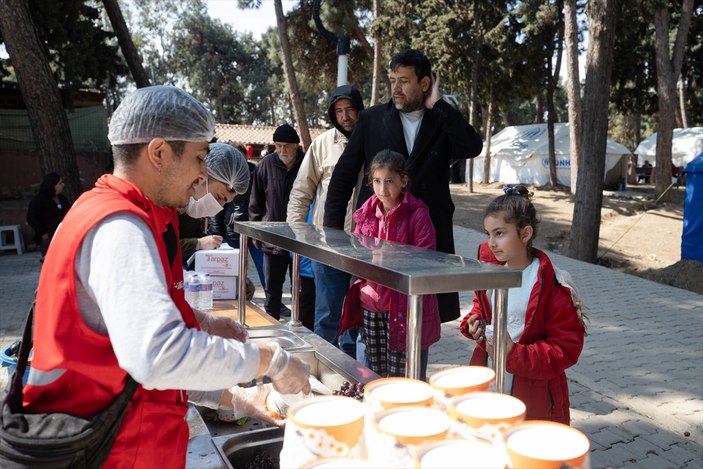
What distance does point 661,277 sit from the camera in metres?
10.3

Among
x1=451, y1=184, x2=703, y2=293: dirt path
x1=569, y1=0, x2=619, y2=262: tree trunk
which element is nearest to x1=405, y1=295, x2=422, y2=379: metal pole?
x1=451, y1=184, x2=703, y2=293: dirt path

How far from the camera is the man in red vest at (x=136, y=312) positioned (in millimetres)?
1136

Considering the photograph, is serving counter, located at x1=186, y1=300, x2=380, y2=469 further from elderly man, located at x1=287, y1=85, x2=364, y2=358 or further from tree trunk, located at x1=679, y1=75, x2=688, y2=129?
tree trunk, located at x1=679, y1=75, x2=688, y2=129

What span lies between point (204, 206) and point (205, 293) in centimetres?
49

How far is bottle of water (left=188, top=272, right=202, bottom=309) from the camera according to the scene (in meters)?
3.30

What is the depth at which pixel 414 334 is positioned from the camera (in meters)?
1.60

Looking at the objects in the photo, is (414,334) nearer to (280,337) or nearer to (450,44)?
(280,337)

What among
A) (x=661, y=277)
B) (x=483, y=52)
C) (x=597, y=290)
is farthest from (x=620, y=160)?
(x=597, y=290)

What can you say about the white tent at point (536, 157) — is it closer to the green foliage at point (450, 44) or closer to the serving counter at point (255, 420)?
the green foliage at point (450, 44)

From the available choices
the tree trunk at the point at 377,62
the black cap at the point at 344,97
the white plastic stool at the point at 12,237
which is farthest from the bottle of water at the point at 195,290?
the tree trunk at the point at 377,62

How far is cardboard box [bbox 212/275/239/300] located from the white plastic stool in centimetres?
1045

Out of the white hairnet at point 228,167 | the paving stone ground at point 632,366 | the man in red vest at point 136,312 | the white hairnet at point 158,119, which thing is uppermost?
the white hairnet at point 158,119

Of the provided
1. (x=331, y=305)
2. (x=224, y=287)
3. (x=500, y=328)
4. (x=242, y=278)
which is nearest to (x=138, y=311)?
(x=500, y=328)

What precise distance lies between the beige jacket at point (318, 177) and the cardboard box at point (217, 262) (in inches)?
35.5
